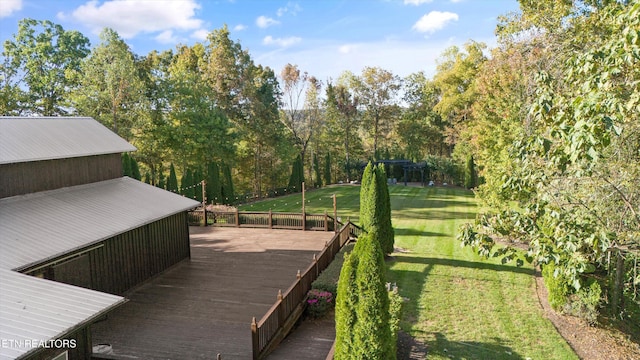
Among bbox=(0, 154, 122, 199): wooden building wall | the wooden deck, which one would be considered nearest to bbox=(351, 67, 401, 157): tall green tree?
the wooden deck

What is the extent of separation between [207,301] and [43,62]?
35082mm

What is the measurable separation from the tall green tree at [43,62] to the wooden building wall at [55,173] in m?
22.9

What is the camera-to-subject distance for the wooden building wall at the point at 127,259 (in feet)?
31.6

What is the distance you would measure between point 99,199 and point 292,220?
8970 mm

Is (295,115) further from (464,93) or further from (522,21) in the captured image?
(522,21)

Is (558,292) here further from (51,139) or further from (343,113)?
(343,113)

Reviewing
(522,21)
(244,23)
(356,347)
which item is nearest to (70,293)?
(356,347)

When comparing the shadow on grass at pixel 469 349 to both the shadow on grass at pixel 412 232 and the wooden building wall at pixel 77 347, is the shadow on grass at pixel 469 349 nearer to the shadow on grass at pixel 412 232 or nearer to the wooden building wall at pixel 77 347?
the wooden building wall at pixel 77 347

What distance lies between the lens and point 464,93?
123 feet

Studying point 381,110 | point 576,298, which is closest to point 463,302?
point 576,298

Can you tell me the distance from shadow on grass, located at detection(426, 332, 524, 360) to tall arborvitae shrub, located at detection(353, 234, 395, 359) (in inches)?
109

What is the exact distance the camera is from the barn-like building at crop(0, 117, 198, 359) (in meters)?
6.24

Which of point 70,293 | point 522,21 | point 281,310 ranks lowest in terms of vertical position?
point 281,310

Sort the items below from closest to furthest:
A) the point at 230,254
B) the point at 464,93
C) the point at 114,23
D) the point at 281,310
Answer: the point at 281,310 → the point at 230,254 → the point at 114,23 → the point at 464,93
